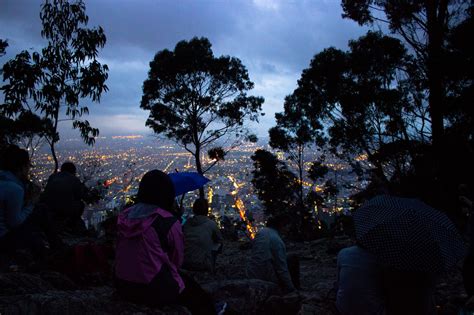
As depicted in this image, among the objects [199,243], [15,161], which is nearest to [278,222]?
[199,243]

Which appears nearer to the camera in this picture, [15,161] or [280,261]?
[15,161]

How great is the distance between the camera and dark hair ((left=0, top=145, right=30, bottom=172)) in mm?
3719

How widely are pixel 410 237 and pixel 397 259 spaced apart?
0.18m

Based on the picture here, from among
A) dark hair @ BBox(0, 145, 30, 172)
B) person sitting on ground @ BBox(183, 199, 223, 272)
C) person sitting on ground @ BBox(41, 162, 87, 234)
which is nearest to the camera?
dark hair @ BBox(0, 145, 30, 172)

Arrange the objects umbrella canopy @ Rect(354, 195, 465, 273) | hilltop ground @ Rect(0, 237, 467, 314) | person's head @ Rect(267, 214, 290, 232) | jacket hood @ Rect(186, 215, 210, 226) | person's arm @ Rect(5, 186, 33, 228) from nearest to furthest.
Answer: umbrella canopy @ Rect(354, 195, 465, 273) → hilltop ground @ Rect(0, 237, 467, 314) → person's arm @ Rect(5, 186, 33, 228) → person's head @ Rect(267, 214, 290, 232) → jacket hood @ Rect(186, 215, 210, 226)

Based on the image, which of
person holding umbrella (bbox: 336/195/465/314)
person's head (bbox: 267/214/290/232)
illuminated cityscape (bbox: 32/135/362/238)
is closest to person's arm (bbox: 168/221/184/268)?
person holding umbrella (bbox: 336/195/465/314)

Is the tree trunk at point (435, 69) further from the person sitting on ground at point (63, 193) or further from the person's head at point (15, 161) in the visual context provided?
the person's head at point (15, 161)

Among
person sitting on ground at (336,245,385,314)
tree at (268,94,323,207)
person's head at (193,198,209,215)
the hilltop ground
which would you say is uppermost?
tree at (268,94,323,207)

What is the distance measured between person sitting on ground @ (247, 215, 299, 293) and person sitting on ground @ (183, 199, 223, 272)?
0.70 metres

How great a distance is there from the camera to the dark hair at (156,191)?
2.60 m

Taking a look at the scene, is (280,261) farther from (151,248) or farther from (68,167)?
(68,167)

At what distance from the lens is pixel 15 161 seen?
377cm

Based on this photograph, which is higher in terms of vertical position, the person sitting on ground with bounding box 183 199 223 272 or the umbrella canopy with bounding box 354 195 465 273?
the umbrella canopy with bounding box 354 195 465 273

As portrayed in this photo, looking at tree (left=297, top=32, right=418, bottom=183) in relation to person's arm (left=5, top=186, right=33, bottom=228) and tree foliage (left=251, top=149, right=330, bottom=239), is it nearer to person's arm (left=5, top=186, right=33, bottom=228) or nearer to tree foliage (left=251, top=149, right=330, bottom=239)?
tree foliage (left=251, top=149, right=330, bottom=239)
